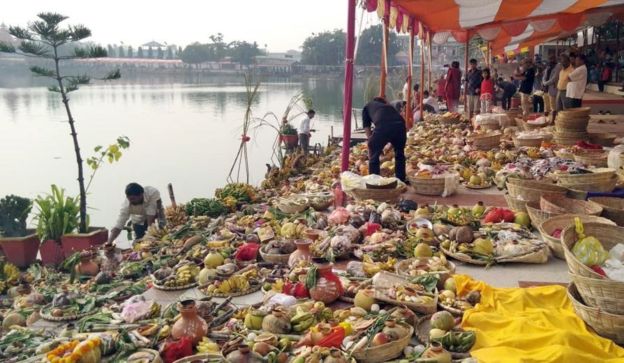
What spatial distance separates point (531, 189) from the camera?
15.5ft

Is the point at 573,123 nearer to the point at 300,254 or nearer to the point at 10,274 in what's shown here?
the point at 300,254

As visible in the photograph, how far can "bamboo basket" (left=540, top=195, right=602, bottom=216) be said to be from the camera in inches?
171

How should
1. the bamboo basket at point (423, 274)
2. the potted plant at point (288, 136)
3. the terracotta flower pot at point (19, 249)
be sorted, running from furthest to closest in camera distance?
the potted plant at point (288, 136)
the terracotta flower pot at point (19, 249)
the bamboo basket at point (423, 274)

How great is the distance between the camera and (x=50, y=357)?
9.22 feet

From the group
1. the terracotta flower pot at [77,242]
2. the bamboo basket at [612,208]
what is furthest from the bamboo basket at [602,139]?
the terracotta flower pot at [77,242]

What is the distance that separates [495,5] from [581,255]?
5894 millimetres

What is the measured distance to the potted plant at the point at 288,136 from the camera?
43.4ft

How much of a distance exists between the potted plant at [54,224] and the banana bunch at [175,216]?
1370mm

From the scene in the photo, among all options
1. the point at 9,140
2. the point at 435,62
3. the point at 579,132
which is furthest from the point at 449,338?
the point at 435,62

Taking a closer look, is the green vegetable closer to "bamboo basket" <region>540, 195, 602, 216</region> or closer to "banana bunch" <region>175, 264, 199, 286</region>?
"banana bunch" <region>175, 264, 199, 286</region>

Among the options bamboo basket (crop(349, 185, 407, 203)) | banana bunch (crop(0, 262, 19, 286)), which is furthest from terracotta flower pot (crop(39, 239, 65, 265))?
bamboo basket (crop(349, 185, 407, 203))

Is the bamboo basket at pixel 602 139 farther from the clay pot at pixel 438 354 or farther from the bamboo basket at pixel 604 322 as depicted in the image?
the clay pot at pixel 438 354

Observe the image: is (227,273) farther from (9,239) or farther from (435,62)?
(435,62)

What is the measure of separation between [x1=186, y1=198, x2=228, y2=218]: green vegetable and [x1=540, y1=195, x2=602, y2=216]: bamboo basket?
401 centimetres
